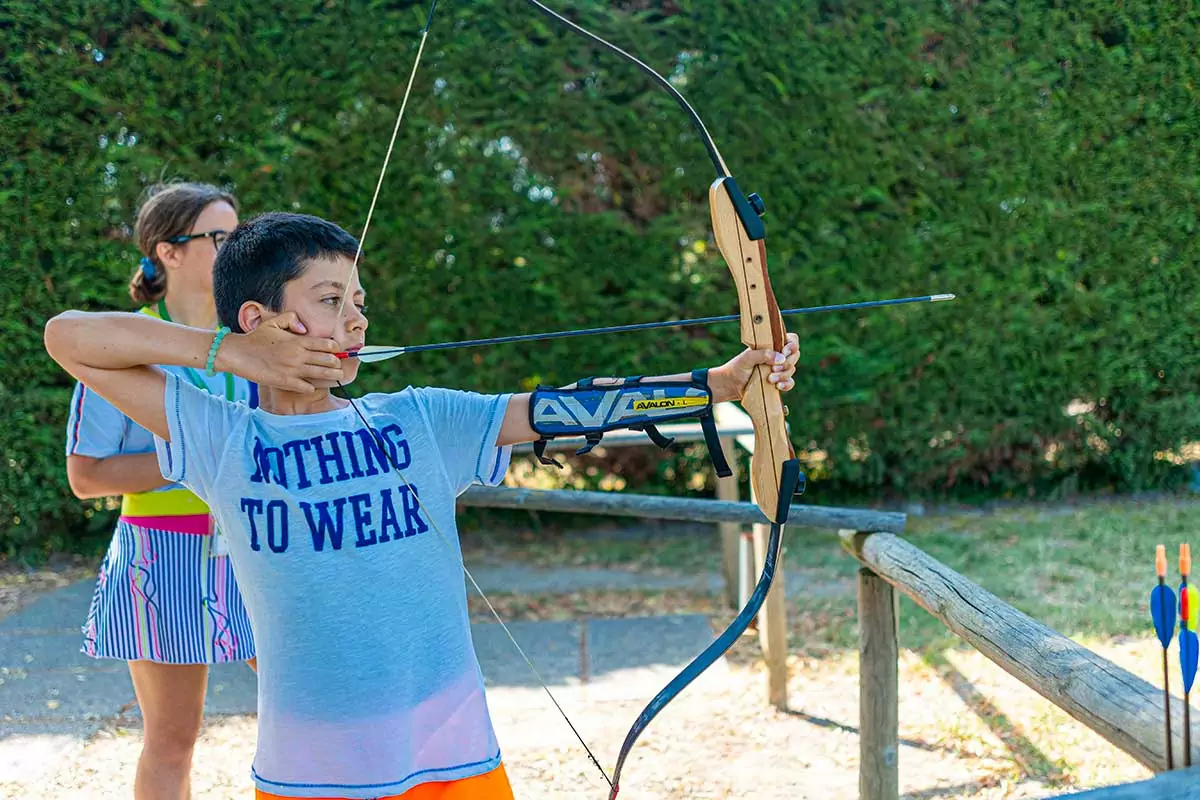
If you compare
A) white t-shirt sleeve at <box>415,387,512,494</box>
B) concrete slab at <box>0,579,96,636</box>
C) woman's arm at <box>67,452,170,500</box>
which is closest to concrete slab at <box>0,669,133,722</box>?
Answer: concrete slab at <box>0,579,96,636</box>

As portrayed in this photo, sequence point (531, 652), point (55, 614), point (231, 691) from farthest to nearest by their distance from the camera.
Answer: point (55, 614)
point (531, 652)
point (231, 691)

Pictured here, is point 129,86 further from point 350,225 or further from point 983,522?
point 983,522

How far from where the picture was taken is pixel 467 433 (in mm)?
1683

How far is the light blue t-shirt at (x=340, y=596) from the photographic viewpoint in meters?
1.54

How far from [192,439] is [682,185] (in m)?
3.91

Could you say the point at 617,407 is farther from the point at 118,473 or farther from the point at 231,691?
the point at 231,691

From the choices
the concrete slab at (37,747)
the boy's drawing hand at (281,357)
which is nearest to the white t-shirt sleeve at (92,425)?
the boy's drawing hand at (281,357)

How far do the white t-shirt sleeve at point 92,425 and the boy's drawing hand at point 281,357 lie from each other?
2.00ft

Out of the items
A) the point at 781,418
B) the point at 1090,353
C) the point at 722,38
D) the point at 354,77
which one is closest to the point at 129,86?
the point at 354,77

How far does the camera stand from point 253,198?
499 cm

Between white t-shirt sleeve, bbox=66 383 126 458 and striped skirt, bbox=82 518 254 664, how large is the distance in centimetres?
19

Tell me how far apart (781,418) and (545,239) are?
3.70 m

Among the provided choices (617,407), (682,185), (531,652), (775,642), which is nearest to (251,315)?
(617,407)

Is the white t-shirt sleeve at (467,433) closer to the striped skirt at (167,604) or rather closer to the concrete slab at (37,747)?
the striped skirt at (167,604)
